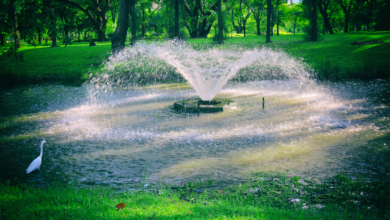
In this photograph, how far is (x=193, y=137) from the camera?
7473mm

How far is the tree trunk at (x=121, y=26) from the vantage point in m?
19.6

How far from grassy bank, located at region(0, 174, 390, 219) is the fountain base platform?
506cm

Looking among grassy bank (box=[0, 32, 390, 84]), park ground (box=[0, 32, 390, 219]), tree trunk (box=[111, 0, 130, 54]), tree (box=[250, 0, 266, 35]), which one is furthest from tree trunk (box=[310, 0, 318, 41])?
tree (box=[250, 0, 266, 35])

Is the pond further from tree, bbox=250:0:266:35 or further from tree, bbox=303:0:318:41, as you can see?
tree, bbox=250:0:266:35

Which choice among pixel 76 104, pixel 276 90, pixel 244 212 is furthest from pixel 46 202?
pixel 276 90

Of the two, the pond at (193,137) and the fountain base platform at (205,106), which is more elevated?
the fountain base platform at (205,106)

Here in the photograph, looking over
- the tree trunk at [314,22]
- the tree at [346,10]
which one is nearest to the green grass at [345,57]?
the tree trunk at [314,22]

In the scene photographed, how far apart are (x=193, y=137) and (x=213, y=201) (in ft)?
11.0

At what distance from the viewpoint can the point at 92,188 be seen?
190 inches

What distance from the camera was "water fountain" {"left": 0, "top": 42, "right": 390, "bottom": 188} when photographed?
18.6ft

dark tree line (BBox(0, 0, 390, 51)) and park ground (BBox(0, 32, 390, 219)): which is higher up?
dark tree line (BBox(0, 0, 390, 51))

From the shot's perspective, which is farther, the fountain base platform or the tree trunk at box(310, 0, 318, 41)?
the tree trunk at box(310, 0, 318, 41)

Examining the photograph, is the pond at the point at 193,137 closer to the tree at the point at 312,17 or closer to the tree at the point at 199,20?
the tree at the point at 312,17

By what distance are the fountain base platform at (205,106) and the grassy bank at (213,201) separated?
16.6ft
